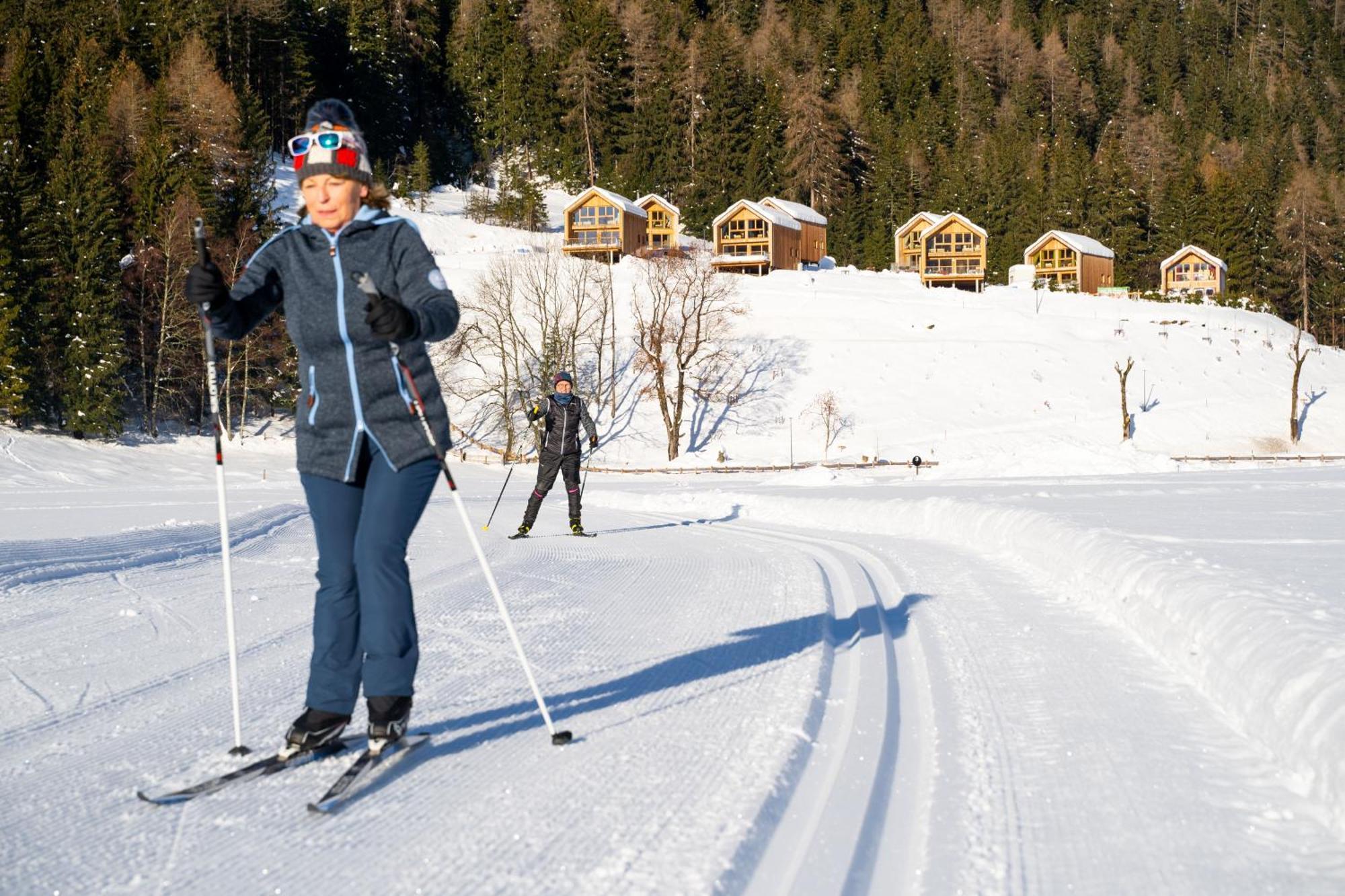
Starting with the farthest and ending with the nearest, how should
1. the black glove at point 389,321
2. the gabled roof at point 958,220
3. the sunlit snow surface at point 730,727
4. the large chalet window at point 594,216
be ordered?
the gabled roof at point 958,220
the large chalet window at point 594,216
the black glove at point 389,321
the sunlit snow surface at point 730,727

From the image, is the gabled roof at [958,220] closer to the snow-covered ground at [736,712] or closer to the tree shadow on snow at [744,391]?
the tree shadow on snow at [744,391]

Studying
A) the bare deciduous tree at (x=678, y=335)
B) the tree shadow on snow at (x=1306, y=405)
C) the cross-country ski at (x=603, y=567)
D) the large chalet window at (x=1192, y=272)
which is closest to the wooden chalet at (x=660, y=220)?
the cross-country ski at (x=603, y=567)

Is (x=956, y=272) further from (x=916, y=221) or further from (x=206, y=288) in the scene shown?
(x=206, y=288)

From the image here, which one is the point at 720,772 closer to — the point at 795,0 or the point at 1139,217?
the point at 1139,217

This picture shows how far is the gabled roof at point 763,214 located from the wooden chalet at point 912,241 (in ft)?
33.1

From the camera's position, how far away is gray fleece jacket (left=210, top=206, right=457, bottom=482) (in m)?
3.08

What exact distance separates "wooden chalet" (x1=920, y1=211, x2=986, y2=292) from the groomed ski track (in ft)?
218

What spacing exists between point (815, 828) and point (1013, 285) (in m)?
66.9

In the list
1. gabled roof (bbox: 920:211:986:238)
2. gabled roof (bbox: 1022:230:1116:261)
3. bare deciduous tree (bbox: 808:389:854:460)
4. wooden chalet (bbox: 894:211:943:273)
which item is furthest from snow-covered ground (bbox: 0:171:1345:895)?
gabled roof (bbox: 1022:230:1116:261)

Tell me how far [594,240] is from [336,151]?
2582 inches

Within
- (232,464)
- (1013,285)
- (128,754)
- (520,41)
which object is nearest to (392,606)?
(128,754)

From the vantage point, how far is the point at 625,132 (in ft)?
301

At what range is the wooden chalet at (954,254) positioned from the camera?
225 feet

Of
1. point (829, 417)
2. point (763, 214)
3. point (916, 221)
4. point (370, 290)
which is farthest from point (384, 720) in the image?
point (916, 221)
